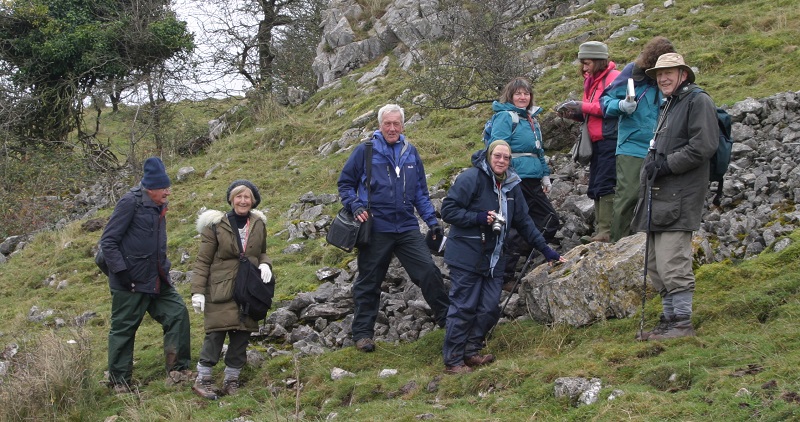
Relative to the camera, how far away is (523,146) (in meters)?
8.09

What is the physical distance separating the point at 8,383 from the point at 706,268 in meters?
6.91

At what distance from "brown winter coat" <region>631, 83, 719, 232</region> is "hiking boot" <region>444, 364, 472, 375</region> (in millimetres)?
2012

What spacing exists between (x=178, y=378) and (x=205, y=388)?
2.16ft

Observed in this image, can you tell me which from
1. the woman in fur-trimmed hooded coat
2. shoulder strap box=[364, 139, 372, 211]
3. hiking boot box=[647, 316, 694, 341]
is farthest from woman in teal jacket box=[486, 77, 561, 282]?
the woman in fur-trimmed hooded coat

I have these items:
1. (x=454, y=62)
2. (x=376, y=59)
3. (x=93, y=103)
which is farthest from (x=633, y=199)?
(x=93, y=103)

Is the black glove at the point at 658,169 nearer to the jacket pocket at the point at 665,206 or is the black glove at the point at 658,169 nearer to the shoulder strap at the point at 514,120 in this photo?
the jacket pocket at the point at 665,206

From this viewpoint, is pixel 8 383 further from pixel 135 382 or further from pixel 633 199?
pixel 633 199

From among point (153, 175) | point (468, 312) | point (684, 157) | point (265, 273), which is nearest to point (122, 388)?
point (265, 273)

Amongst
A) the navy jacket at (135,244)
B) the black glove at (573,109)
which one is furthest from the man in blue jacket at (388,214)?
the navy jacket at (135,244)

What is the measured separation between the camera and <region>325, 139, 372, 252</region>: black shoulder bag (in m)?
7.56

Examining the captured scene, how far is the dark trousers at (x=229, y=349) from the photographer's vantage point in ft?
24.9

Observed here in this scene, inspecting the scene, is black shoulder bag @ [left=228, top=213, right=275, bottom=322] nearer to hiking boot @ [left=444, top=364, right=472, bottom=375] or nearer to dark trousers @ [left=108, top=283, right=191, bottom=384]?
dark trousers @ [left=108, top=283, right=191, bottom=384]

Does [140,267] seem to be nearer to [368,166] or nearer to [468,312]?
[368,166]

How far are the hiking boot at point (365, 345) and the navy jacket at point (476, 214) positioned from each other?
1.37 metres
